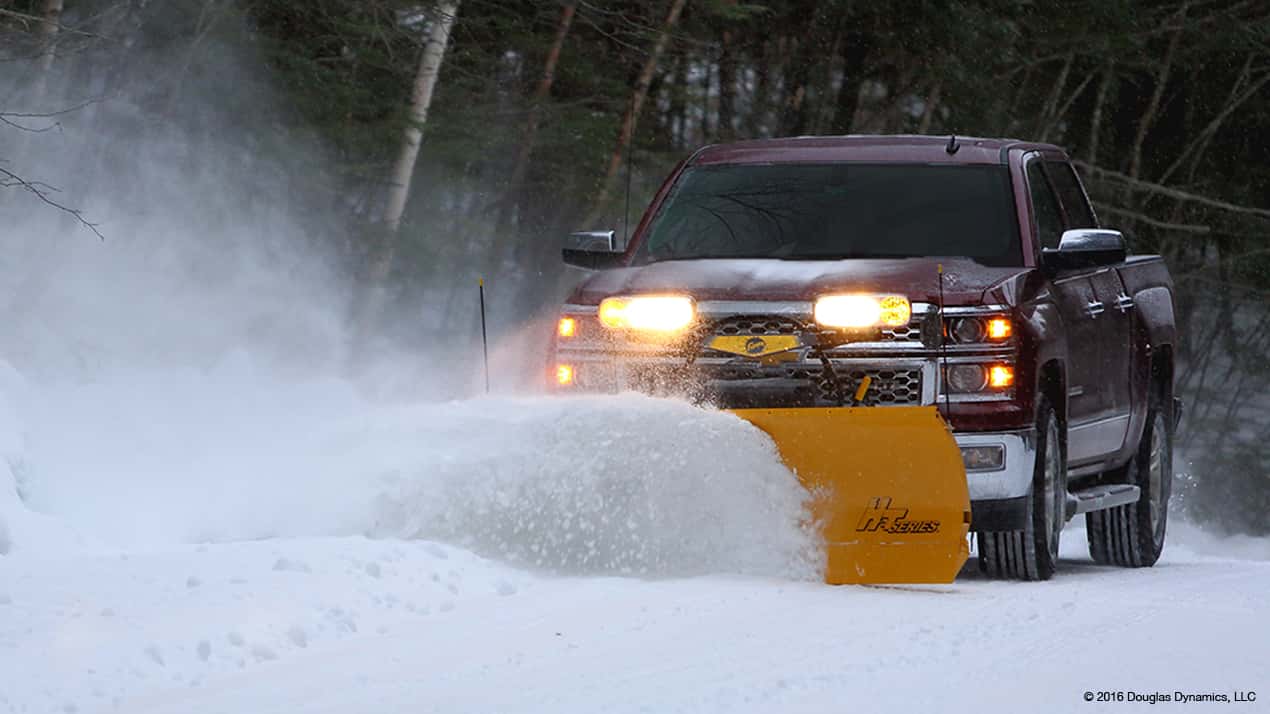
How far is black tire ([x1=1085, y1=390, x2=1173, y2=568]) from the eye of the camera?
11.0 metres

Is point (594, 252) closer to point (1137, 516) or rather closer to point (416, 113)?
point (1137, 516)

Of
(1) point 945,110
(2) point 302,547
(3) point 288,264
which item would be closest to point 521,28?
(3) point 288,264

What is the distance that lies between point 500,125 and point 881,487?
48.9 ft

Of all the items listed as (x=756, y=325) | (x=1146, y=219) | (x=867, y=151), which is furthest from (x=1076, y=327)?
(x=1146, y=219)

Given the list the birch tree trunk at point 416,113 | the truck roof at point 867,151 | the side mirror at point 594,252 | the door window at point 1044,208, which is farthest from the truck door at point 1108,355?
the birch tree trunk at point 416,113

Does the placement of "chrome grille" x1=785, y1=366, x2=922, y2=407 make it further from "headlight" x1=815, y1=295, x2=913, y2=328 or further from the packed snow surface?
the packed snow surface

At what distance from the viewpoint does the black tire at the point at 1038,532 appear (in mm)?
8531

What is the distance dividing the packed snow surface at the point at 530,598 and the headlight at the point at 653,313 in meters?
0.34

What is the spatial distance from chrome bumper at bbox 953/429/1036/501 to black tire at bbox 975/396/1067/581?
203 millimetres

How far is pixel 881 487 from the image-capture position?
7.85 m

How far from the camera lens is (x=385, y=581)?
726 centimetres

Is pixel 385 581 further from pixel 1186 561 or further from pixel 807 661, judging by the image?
pixel 1186 561

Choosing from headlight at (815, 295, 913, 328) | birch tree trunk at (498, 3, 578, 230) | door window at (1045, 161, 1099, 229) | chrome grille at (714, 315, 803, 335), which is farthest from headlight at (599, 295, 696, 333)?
birch tree trunk at (498, 3, 578, 230)

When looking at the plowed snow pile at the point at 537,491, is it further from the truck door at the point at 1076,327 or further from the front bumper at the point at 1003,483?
the truck door at the point at 1076,327
